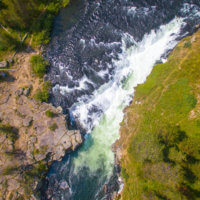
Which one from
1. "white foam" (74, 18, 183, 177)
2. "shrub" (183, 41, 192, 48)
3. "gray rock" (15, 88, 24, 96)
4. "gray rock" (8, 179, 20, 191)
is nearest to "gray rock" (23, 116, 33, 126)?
"gray rock" (15, 88, 24, 96)

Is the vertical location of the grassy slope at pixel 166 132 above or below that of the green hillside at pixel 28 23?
below

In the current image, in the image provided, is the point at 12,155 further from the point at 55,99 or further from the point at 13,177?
the point at 55,99

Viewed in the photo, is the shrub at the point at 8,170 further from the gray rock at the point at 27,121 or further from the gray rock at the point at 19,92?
the gray rock at the point at 19,92

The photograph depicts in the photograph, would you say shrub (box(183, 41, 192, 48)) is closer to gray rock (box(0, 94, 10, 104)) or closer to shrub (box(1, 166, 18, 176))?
gray rock (box(0, 94, 10, 104))

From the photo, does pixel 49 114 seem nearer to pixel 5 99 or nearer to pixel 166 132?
pixel 5 99

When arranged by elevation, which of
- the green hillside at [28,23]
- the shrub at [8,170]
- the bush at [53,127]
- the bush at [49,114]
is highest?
the green hillside at [28,23]

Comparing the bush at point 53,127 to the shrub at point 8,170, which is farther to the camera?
the bush at point 53,127

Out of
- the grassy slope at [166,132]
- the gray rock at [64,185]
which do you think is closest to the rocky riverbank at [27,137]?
the gray rock at [64,185]
